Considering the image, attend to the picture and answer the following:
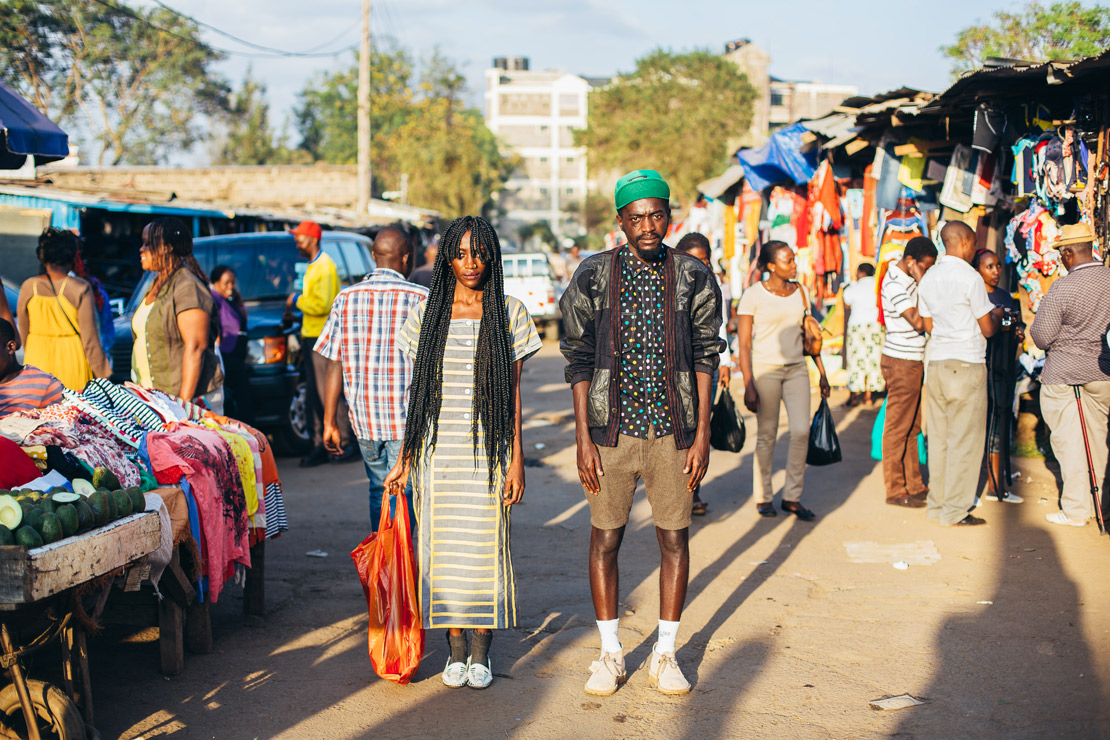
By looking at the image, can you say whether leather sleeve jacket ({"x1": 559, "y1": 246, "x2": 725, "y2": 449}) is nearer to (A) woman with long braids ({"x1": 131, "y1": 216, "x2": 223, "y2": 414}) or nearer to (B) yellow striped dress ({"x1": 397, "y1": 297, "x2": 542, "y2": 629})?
(B) yellow striped dress ({"x1": 397, "y1": 297, "x2": 542, "y2": 629})

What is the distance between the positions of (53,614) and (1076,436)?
19.7 ft

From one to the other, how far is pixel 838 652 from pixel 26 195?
12685 millimetres

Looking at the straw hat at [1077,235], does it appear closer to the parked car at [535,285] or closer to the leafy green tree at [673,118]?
the parked car at [535,285]

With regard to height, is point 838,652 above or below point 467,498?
below

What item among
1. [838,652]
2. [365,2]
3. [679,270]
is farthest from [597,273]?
[365,2]

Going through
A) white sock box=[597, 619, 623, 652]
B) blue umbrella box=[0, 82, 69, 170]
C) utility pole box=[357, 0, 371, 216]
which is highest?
utility pole box=[357, 0, 371, 216]

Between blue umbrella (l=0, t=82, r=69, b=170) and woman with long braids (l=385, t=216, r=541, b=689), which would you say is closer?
woman with long braids (l=385, t=216, r=541, b=689)

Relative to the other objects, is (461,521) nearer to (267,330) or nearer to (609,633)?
(609,633)

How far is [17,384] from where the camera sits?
176 inches

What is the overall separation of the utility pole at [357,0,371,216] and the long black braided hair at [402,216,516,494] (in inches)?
940

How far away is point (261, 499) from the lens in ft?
16.8

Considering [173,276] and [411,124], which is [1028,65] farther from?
[411,124]

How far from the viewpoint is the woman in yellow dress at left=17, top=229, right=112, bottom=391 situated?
22.0 ft

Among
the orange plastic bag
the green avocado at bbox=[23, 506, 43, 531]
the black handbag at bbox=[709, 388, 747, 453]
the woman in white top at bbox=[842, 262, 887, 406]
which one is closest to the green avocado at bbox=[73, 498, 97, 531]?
the green avocado at bbox=[23, 506, 43, 531]
